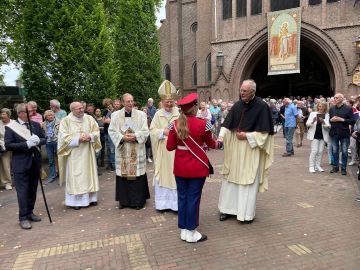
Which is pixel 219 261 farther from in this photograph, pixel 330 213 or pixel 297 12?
pixel 297 12

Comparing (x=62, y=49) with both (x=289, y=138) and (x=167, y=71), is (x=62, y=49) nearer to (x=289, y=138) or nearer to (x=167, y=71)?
(x=289, y=138)

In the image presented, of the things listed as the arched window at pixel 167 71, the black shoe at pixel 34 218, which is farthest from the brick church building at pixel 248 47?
the black shoe at pixel 34 218

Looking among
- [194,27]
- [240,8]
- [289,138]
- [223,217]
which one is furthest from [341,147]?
[194,27]

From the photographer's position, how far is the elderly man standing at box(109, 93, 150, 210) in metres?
6.21

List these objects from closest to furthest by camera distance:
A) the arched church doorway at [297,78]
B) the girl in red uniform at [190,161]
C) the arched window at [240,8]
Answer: the girl in red uniform at [190,161] → the arched window at [240,8] → the arched church doorway at [297,78]

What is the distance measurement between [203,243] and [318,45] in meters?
21.1

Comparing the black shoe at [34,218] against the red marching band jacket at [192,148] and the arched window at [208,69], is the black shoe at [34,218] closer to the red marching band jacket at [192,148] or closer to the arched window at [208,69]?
the red marching band jacket at [192,148]

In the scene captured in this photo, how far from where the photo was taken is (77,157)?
21.1 feet

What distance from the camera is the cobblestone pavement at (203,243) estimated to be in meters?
4.10

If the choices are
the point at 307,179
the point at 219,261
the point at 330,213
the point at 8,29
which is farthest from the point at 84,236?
the point at 8,29

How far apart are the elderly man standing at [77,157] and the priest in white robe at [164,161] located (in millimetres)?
1380

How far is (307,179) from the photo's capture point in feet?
26.5

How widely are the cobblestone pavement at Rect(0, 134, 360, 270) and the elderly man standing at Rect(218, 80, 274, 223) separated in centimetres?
35

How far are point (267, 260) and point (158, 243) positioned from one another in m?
1.50
